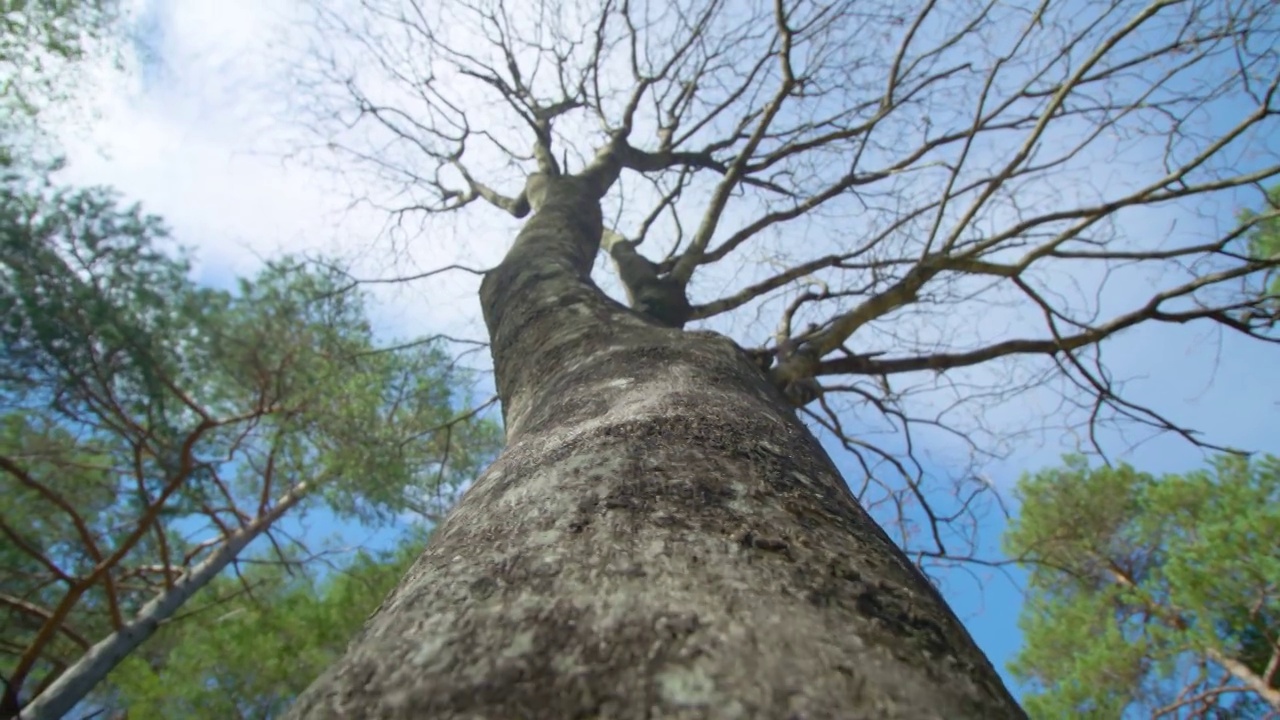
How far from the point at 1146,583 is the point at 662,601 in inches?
429

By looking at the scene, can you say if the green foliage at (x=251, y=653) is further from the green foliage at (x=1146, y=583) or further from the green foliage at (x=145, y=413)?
the green foliage at (x=1146, y=583)

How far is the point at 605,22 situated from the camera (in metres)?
3.98

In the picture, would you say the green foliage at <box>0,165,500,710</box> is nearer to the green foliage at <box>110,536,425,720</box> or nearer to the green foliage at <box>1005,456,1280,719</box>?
the green foliage at <box>110,536,425,720</box>

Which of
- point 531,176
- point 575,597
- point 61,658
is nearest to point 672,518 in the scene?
point 575,597

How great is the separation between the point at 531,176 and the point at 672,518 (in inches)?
136

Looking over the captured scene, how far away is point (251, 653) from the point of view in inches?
185

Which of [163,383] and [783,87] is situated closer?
[783,87]

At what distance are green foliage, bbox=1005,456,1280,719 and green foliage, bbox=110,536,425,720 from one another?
594 centimetres

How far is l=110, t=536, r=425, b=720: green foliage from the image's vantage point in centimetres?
438

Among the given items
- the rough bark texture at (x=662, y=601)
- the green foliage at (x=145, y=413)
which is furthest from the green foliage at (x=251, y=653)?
the rough bark texture at (x=662, y=601)

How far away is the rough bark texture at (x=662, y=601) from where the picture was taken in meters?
0.37

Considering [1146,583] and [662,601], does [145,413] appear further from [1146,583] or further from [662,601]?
[1146,583]

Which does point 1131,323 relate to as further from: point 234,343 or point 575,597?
point 234,343

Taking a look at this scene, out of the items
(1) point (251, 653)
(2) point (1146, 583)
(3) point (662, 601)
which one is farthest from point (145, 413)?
(2) point (1146, 583)
